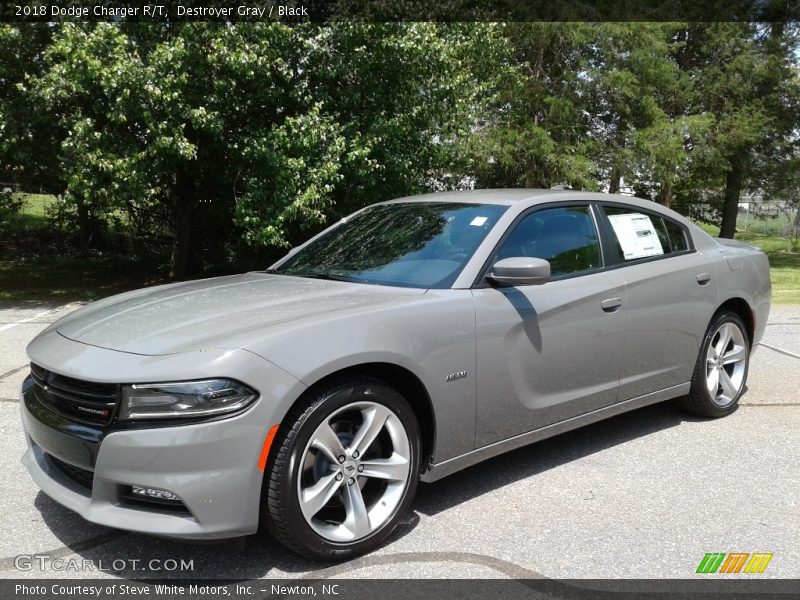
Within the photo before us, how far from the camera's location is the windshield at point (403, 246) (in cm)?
392

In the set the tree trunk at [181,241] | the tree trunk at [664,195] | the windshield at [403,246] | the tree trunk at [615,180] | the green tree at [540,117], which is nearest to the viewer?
the windshield at [403,246]

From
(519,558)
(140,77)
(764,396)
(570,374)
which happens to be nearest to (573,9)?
(140,77)

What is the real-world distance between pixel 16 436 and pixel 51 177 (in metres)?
9.34

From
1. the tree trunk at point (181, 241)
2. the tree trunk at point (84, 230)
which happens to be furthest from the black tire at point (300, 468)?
the tree trunk at point (84, 230)

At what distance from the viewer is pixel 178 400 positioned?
283 centimetres

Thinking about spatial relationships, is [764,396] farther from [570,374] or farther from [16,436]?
[16,436]

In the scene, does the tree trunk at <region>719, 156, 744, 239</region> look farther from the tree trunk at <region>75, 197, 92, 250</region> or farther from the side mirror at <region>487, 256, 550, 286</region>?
the side mirror at <region>487, 256, 550, 286</region>

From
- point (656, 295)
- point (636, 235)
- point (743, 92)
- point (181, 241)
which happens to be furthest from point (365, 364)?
point (743, 92)

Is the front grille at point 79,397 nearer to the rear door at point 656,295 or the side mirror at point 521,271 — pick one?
the side mirror at point 521,271

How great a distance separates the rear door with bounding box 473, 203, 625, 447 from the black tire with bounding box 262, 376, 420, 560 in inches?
27.3

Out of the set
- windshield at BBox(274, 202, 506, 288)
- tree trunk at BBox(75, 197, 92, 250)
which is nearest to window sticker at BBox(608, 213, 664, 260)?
windshield at BBox(274, 202, 506, 288)

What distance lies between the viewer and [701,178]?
73.4 ft

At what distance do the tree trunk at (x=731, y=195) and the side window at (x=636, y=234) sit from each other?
62.9ft

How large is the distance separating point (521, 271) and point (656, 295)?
52.6 inches
